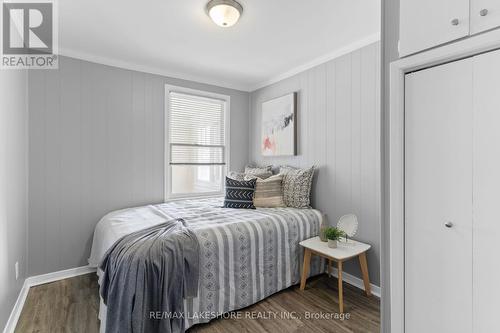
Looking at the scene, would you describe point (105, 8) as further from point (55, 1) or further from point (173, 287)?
point (173, 287)

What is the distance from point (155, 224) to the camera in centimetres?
225

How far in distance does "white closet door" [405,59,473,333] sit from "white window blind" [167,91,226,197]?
2939mm

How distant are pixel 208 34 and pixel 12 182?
2097mm

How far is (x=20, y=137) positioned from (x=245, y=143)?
109 inches

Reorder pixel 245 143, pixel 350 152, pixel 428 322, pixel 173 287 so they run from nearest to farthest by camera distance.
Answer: pixel 428 322 < pixel 173 287 < pixel 350 152 < pixel 245 143

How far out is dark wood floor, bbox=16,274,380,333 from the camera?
6.50 ft

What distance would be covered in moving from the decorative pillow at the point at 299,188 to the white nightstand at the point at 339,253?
48 centimetres

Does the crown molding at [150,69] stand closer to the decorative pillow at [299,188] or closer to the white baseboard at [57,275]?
the decorative pillow at [299,188]

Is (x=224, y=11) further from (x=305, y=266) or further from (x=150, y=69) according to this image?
(x=305, y=266)

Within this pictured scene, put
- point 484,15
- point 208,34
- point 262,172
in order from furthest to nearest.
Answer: point 262,172
point 208,34
point 484,15

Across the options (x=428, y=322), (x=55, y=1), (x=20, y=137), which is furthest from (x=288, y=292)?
(x=55, y=1)

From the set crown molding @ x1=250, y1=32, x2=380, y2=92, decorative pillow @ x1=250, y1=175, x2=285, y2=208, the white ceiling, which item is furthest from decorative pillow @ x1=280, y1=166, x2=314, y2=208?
the white ceiling

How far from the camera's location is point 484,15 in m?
1.04

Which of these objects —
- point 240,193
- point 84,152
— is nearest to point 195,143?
point 240,193
